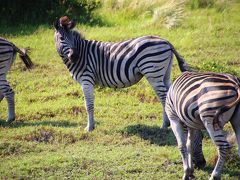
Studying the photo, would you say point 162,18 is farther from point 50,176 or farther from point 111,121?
point 50,176

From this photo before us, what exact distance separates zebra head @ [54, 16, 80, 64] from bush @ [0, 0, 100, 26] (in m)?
7.95

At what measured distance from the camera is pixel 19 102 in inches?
502

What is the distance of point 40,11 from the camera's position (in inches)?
767

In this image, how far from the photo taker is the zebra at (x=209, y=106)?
7.08 meters

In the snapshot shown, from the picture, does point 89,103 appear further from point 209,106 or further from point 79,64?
point 209,106

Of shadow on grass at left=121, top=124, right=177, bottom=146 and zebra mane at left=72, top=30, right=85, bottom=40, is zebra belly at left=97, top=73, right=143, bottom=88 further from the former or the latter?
zebra mane at left=72, top=30, right=85, bottom=40

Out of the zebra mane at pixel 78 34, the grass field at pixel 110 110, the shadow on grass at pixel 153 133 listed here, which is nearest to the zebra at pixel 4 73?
the grass field at pixel 110 110

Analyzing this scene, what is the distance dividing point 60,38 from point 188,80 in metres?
3.96

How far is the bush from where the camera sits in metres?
19.2

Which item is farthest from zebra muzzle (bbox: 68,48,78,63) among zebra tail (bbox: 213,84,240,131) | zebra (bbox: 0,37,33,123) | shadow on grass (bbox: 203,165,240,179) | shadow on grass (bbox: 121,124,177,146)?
zebra tail (bbox: 213,84,240,131)

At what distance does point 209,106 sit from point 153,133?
327 centimetres

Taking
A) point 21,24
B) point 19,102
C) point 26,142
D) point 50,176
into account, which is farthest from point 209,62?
point 21,24

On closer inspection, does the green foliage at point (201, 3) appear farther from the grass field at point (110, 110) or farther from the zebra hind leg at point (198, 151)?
the zebra hind leg at point (198, 151)

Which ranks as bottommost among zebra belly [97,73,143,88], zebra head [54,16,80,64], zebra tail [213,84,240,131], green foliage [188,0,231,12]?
green foliage [188,0,231,12]
